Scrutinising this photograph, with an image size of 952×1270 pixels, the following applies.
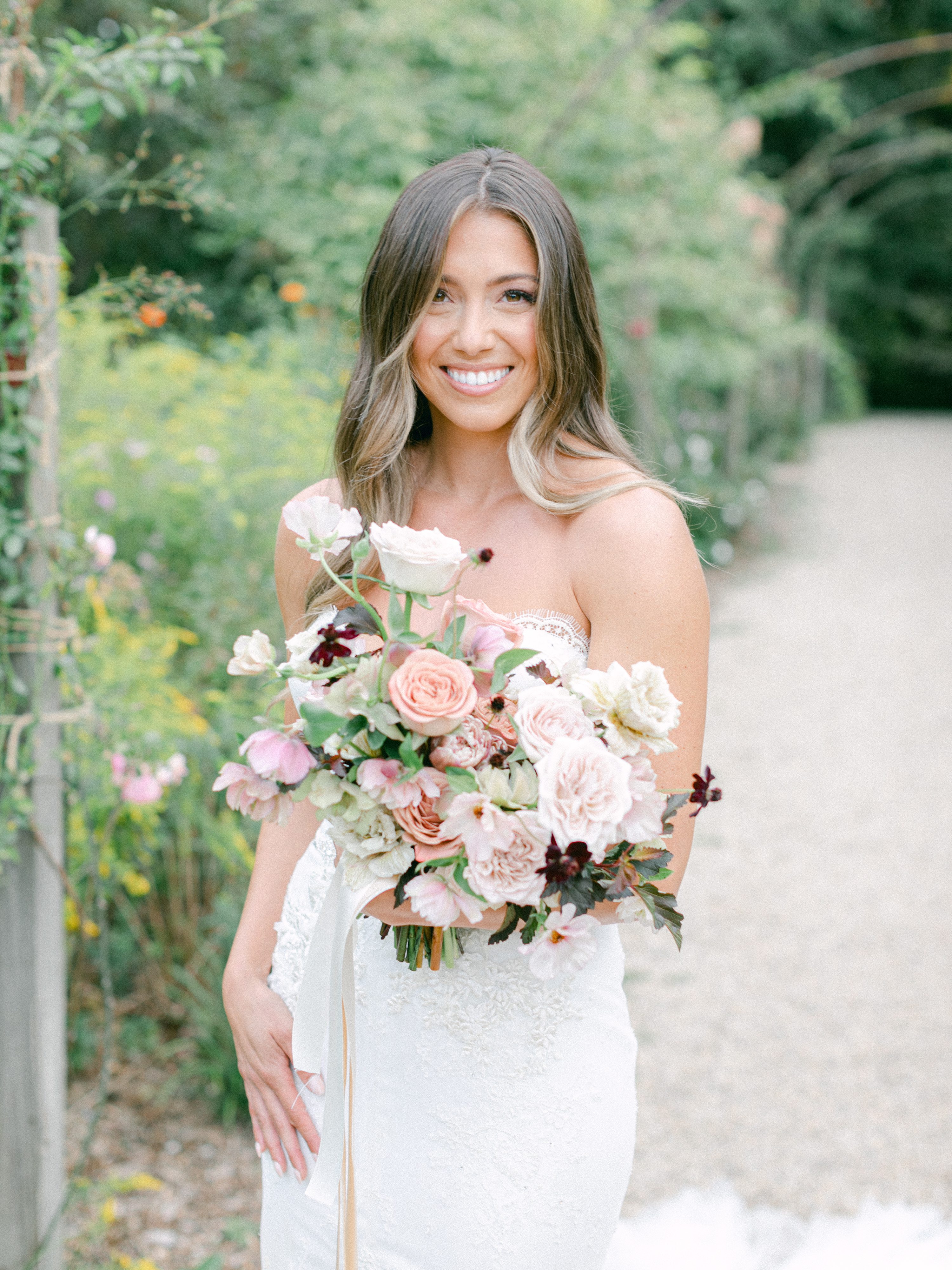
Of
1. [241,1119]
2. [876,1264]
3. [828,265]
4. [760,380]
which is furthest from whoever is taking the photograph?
[828,265]

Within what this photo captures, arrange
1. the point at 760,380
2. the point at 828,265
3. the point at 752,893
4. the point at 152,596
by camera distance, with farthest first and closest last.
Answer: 1. the point at 828,265
2. the point at 760,380
3. the point at 752,893
4. the point at 152,596

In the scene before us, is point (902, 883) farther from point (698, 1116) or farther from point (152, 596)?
point (152, 596)

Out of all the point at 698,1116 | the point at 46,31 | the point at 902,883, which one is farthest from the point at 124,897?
the point at 46,31

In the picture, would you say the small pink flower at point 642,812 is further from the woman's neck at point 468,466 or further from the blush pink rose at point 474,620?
the woman's neck at point 468,466

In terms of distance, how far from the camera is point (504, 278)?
1.78 m

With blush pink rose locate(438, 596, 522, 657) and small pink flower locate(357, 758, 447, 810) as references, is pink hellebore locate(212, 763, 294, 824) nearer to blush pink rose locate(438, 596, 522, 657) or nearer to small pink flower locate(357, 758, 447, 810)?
small pink flower locate(357, 758, 447, 810)

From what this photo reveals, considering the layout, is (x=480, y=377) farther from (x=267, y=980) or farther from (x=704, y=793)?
(x=267, y=980)

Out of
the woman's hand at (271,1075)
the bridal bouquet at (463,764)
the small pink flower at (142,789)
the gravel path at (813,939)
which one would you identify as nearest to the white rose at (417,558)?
the bridal bouquet at (463,764)

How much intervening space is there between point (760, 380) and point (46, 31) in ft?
29.2

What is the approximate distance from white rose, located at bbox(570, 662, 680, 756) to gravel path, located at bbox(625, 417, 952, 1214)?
91.2 inches

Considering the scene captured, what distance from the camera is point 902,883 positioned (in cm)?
496

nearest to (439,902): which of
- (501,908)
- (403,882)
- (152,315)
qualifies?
(403,882)

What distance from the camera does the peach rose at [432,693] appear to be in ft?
3.90

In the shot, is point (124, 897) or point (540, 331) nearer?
point (540, 331)
